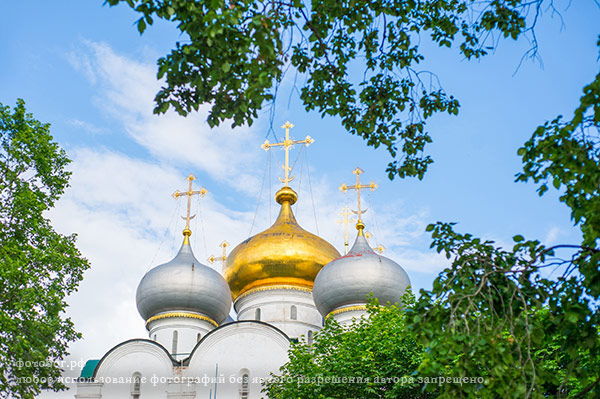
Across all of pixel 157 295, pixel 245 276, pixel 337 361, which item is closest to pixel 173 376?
pixel 157 295

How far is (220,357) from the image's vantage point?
63.8ft

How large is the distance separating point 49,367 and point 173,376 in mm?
7308

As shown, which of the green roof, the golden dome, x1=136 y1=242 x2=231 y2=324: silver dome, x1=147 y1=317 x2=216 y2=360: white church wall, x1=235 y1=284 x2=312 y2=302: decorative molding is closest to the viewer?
the green roof

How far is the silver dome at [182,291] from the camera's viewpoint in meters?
21.3

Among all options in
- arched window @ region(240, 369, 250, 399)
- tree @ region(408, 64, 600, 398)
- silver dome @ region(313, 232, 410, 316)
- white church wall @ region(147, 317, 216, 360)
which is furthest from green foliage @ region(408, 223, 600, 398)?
white church wall @ region(147, 317, 216, 360)

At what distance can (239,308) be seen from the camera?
24.1 m

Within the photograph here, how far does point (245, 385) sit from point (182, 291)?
3.90 meters

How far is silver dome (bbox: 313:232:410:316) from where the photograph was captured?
20.7m

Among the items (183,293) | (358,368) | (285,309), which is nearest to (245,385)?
(183,293)

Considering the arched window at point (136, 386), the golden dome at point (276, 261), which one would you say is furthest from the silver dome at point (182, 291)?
the arched window at point (136, 386)

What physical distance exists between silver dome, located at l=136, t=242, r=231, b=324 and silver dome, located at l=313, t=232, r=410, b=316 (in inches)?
122

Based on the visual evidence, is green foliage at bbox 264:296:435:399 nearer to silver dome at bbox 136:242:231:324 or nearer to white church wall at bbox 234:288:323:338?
silver dome at bbox 136:242:231:324

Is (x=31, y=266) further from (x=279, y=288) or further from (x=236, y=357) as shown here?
(x=279, y=288)

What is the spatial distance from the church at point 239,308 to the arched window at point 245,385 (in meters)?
0.03
